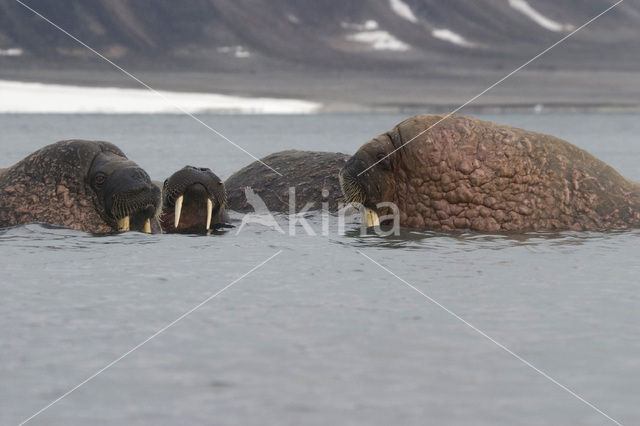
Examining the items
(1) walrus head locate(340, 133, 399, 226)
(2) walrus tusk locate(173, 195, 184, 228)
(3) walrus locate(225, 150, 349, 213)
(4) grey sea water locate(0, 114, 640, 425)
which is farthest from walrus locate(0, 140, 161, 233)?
(3) walrus locate(225, 150, 349, 213)

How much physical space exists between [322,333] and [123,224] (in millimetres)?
5260

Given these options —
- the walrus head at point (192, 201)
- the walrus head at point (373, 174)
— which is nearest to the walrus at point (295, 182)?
the walrus head at point (192, 201)

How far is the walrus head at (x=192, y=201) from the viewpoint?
10.9 m

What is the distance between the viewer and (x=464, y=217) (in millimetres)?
10875

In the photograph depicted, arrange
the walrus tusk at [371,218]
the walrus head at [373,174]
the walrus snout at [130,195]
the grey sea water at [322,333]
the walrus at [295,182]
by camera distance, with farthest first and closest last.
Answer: the walrus at [295,182] < the walrus tusk at [371,218] < the walrus head at [373,174] < the walrus snout at [130,195] < the grey sea water at [322,333]

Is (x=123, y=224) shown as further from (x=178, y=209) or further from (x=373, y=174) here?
(x=373, y=174)

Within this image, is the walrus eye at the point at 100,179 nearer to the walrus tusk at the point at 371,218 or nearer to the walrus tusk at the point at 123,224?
the walrus tusk at the point at 123,224

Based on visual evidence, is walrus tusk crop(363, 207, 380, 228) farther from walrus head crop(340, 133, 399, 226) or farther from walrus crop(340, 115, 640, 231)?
walrus head crop(340, 133, 399, 226)

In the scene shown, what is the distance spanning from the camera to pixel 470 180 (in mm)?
10680

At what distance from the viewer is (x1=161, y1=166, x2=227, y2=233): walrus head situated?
1092cm

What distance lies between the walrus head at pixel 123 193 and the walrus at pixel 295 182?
3107mm

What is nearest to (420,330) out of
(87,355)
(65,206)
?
(87,355)

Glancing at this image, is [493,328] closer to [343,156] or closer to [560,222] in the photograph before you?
[560,222]

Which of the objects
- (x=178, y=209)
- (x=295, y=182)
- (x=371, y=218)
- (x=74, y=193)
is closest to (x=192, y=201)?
(x=178, y=209)
